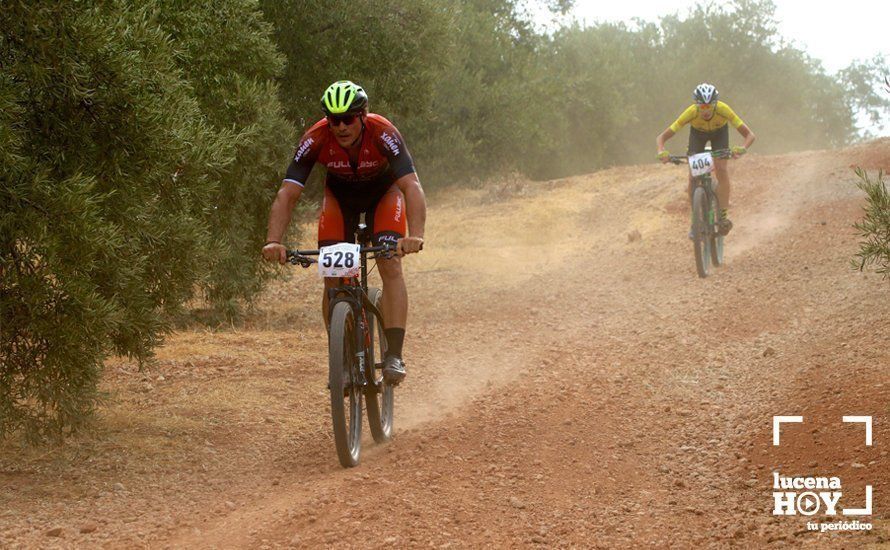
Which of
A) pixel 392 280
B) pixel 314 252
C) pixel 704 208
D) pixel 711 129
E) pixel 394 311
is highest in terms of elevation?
pixel 711 129

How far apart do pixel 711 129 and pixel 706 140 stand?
17 centimetres

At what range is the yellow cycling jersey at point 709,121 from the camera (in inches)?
535

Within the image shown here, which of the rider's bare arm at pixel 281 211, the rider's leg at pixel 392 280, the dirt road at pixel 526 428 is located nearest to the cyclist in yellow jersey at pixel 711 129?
the dirt road at pixel 526 428

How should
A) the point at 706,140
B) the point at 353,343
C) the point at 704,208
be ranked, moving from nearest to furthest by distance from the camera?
1. the point at 353,343
2. the point at 704,208
3. the point at 706,140

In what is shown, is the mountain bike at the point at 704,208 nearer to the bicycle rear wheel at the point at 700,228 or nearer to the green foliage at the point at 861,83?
Answer: the bicycle rear wheel at the point at 700,228

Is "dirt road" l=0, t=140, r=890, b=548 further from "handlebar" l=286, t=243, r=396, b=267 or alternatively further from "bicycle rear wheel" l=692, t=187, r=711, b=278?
"handlebar" l=286, t=243, r=396, b=267

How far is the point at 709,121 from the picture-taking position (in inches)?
544

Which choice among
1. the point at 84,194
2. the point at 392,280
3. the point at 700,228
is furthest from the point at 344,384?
the point at 700,228

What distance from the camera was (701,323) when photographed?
1071cm

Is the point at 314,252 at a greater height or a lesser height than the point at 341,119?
lesser

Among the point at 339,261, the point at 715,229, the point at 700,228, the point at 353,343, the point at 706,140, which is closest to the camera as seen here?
the point at 339,261

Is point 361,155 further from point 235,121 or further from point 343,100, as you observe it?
point 235,121

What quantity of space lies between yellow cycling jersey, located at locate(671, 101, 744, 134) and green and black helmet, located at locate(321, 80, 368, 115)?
808 centimetres

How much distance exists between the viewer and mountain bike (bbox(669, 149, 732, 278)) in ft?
43.4
